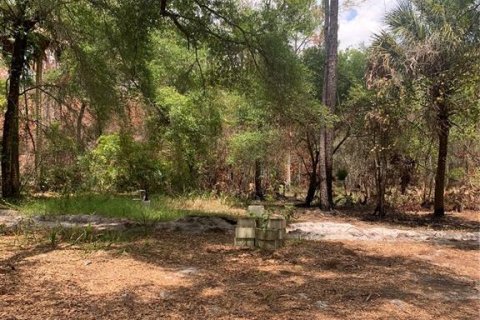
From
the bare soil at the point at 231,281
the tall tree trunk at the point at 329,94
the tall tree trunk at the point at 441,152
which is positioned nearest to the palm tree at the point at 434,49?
the tall tree trunk at the point at 441,152

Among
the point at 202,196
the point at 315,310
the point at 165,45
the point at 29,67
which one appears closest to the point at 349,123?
the point at 202,196

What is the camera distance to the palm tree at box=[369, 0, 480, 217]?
9.95 metres

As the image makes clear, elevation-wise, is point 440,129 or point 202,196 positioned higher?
point 440,129

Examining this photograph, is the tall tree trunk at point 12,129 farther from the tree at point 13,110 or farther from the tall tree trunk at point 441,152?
the tall tree trunk at point 441,152

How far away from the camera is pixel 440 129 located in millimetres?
10859

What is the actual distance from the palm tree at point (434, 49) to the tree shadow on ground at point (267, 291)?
5738 millimetres

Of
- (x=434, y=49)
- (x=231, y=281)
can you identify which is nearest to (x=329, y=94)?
(x=434, y=49)

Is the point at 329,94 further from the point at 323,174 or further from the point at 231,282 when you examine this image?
the point at 231,282

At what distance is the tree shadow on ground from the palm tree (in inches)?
226

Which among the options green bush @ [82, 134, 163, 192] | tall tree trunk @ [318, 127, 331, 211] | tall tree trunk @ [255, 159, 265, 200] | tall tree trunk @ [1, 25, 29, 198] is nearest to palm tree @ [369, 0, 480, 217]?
tall tree trunk @ [318, 127, 331, 211]

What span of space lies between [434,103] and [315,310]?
8.10 meters

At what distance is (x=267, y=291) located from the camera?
13.8 ft

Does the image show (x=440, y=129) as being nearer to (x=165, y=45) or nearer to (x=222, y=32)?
(x=222, y=32)

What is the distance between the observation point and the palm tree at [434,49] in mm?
9953
